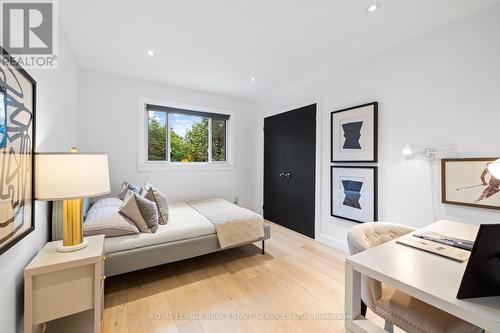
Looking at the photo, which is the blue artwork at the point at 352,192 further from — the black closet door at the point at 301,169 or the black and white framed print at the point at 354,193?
the black closet door at the point at 301,169

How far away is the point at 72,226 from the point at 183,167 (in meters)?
2.31

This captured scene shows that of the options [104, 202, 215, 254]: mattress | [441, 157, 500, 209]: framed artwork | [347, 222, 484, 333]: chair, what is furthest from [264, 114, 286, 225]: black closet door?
[347, 222, 484, 333]: chair

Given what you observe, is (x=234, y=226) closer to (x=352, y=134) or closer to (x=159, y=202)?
(x=159, y=202)

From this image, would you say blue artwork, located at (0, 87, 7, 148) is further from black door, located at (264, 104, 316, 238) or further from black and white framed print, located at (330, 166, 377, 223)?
black door, located at (264, 104, 316, 238)

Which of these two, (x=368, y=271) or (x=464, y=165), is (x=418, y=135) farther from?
(x=368, y=271)

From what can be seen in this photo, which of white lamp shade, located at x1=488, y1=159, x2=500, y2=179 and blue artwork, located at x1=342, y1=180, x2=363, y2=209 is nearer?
white lamp shade, located at x1=488, y1=159, x2=500, y2=179

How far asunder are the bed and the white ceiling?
181 centimetres

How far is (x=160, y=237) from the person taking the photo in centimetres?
208

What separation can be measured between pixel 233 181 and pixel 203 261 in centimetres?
188

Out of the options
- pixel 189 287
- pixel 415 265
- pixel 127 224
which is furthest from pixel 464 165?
pixel 127 224

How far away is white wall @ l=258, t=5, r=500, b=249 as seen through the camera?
5.71 feet

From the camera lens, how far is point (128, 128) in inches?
128

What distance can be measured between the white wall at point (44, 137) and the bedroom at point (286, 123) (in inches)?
0.6

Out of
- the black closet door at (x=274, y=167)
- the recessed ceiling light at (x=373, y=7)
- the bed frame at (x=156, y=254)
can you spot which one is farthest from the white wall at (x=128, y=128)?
the recessed ceiling light at (x=373, y=7)
